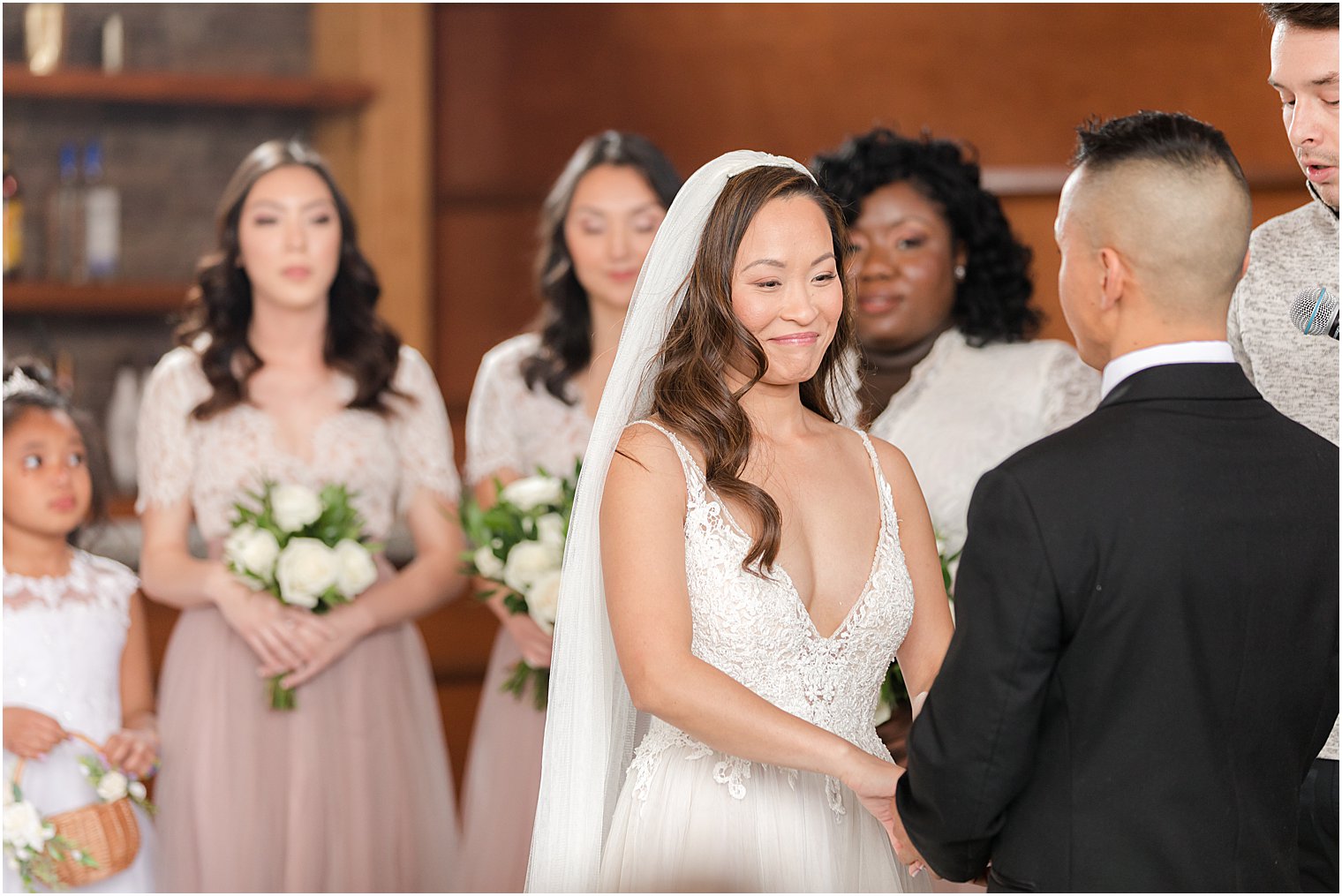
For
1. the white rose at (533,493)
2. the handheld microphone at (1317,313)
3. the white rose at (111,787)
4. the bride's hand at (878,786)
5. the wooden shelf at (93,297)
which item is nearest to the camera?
the bride's hand at (878,786)

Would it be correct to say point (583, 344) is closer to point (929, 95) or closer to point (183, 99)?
point (929, 95)

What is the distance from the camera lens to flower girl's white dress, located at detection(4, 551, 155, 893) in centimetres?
333

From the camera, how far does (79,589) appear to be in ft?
11.4

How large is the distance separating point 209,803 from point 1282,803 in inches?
103

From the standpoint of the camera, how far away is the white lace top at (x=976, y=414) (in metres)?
3.44

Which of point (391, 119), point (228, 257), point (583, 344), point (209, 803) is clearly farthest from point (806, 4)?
point (209, 803)

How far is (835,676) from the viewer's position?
2340 millimetres

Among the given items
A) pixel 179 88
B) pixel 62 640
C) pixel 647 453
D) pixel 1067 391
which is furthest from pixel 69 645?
pixel 179 88

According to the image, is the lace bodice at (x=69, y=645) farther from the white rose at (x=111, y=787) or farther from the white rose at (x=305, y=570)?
the white rose at (x=305, y=570)

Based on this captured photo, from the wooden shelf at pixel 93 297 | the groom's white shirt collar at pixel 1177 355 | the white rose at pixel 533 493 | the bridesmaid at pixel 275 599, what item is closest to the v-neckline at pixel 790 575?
the groom's white shirt collar at pixel 1177 355

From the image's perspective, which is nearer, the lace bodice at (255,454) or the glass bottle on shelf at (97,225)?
the lace bodice at (255,454)

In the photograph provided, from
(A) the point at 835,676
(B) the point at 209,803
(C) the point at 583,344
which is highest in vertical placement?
(C) the point at 583,344

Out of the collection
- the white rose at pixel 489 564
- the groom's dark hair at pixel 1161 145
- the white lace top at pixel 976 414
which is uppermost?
the groom's dark hair at pixel 1161 145

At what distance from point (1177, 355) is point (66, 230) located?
5.14 metres
